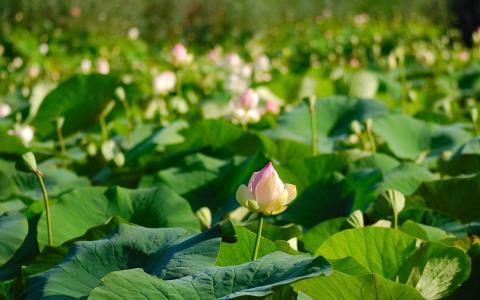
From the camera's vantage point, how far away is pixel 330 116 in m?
2.73

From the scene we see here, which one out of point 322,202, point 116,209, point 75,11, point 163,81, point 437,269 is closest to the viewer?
point 437,269

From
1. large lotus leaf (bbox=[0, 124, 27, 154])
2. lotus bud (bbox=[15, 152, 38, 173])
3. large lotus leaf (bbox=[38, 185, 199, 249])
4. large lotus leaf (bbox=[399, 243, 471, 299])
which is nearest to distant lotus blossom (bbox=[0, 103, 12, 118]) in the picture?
large lotus leaf (bbox=[0, 124, 27, 154])

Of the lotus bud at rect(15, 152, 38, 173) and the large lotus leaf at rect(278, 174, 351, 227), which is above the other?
the lotus bud at rect(15, 152, 38, 173)

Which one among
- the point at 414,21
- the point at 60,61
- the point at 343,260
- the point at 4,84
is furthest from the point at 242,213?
the point at 414,21

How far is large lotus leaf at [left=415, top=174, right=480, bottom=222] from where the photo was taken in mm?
1660

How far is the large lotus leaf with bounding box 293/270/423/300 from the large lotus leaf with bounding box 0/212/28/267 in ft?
1.71

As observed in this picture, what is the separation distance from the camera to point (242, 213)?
1750 millimetres

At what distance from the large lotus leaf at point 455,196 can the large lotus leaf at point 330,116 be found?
2.71ft

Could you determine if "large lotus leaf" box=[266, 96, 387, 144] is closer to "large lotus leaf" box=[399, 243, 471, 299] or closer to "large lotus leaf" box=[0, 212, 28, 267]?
"large lotus leaf" box=[0, 212, 28, 267]

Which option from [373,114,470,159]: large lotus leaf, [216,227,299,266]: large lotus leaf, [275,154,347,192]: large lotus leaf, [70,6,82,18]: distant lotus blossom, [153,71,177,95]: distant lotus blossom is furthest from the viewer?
[70,6,82,18]: distant lotus blossom

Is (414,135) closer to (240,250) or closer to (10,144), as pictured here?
(10,144)

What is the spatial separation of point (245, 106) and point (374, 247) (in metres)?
1.36

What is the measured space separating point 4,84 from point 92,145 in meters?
2.42

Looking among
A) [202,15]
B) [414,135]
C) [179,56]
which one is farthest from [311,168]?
[202,15]
